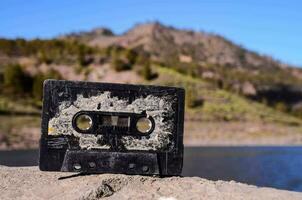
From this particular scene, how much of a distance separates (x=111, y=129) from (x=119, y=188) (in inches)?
38.9

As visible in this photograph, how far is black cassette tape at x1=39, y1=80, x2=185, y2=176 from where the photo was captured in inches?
365

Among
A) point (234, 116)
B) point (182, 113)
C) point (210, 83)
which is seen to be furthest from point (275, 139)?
point (182, 113)

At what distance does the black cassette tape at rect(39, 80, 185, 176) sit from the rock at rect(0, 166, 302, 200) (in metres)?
0.22

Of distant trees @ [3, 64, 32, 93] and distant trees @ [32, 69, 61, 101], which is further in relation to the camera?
distant trees @ [3, 64, 32, 93]

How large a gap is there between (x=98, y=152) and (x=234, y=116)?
50.9 metres

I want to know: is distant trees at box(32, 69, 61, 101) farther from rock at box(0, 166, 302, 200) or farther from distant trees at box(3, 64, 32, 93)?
rock at box(0, 166, 302, 200)

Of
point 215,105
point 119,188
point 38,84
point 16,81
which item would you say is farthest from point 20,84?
point 119,188

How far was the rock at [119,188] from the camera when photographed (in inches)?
339

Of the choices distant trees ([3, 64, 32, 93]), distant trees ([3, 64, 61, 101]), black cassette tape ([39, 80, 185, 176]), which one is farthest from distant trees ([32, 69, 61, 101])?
black cassette tape ([39, 80, 185, 176])

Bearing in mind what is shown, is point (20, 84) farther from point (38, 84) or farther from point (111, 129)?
point (111, 129)

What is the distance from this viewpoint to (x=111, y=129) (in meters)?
9.40

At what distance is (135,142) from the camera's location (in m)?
9.41

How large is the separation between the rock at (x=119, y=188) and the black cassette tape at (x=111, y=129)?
22 centimetres

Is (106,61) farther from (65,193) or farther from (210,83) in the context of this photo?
(65,193)
